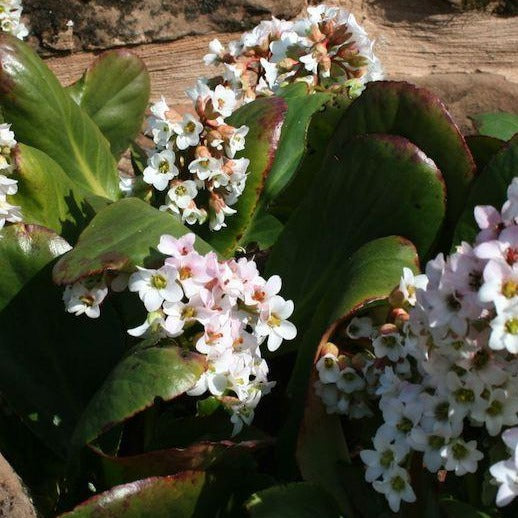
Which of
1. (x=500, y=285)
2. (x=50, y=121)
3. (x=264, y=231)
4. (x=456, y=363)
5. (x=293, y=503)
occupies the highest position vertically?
(x=500, y=285)

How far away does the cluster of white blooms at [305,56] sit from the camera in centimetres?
179

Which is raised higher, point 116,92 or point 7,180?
point 7,180

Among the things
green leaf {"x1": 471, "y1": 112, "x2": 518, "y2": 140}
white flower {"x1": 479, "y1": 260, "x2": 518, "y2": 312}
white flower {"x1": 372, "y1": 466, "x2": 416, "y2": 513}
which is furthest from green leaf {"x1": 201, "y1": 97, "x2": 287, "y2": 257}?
white flower {"x1": 479, "y1": 260, "x2": 518, "y2": 312}

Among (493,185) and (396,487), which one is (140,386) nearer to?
(396,487)

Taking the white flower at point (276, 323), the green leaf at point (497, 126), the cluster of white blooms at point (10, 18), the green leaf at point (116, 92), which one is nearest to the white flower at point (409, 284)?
the white flower at point (276, 323)

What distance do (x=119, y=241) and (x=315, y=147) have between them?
533 millimetres

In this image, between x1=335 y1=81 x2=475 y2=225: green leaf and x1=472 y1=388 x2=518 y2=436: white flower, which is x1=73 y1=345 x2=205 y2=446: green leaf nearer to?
x1=472 y1=388 x2=518 y2=436: white flower

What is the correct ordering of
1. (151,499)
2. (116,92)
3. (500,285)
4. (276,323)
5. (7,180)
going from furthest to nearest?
1. (116,92)
2. (7,180)
3. (276,323)
4. (151,499)
5. (500,285)

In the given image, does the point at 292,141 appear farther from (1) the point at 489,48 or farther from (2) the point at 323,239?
(1) the point at 489,48

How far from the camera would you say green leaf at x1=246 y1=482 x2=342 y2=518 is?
42.5 inches

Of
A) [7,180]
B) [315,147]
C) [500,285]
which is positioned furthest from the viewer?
[315,147]

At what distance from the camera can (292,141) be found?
5.72ft

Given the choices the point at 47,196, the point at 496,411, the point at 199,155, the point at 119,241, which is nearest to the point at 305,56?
the point at 199,155

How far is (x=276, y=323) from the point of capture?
1210 mm
